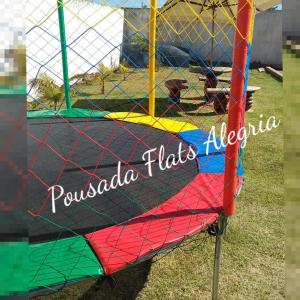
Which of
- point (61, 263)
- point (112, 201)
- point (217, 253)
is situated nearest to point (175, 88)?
point (112, 201)

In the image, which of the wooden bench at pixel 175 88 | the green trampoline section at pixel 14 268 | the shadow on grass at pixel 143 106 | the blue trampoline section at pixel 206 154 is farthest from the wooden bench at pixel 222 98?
the green trampoline section at pixel 14 268

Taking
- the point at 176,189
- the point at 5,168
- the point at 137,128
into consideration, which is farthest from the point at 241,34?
the point at 137,128

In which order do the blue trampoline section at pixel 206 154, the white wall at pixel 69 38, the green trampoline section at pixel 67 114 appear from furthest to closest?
the white wall at pixel 69 38
the green trampoline section at pixel 67 114
the blue trampoline section at pixel 206 154

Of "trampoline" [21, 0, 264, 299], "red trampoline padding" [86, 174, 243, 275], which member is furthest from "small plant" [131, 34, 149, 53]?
"red trampoline padding" [86, 174, 243, 275]

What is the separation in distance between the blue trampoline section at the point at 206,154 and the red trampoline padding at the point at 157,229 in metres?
0.23

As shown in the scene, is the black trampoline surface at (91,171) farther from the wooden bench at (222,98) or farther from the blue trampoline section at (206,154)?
the wooden bench at (222,98)

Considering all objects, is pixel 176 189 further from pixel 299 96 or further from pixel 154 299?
pixel 299 96

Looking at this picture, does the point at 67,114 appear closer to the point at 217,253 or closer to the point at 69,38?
the point at 217,253

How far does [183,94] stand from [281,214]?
3173 mm

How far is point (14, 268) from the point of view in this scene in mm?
245

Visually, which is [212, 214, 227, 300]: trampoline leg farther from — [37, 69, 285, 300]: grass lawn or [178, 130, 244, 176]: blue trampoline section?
[178, 130, 244, 176]: blue trampoline section

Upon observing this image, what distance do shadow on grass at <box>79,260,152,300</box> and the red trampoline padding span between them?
0.70 ft

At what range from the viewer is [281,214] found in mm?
1924

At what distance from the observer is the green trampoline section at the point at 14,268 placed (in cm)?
23
